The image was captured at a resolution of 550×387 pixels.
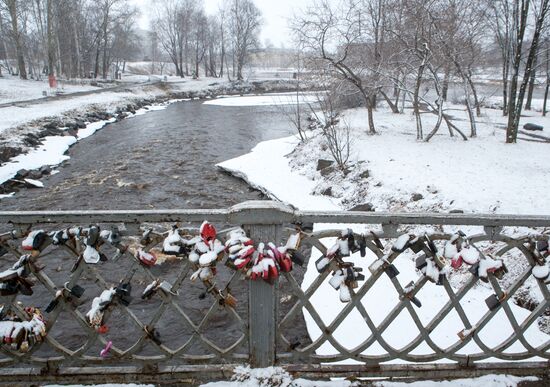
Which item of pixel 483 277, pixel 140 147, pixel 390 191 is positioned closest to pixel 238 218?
pixel 483 277

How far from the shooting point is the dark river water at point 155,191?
19.4 feet

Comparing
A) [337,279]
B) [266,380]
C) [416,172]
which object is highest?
[337,279]

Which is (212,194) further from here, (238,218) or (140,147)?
(238,218)

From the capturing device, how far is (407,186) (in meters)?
10.6

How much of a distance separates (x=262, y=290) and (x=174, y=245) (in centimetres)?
66

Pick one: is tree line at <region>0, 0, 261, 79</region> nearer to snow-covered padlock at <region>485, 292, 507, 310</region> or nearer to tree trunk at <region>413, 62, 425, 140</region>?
tree trunk at <region>413, 62, 425, 140</region>

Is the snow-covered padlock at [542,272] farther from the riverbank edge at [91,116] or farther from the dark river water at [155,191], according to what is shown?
the riverbank edge at [91,116]

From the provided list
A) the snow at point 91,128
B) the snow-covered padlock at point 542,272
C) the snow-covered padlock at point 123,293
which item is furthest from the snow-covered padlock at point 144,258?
the snow at point 91,128

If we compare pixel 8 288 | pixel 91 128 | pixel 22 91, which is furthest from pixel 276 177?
pixel 22 91

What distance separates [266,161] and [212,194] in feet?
15.5

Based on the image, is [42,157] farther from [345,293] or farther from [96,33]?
[96,33]

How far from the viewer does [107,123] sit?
86.8ft

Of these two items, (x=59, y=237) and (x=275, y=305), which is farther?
(x=275, y=305)

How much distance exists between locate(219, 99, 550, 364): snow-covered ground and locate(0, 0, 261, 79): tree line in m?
30.1
